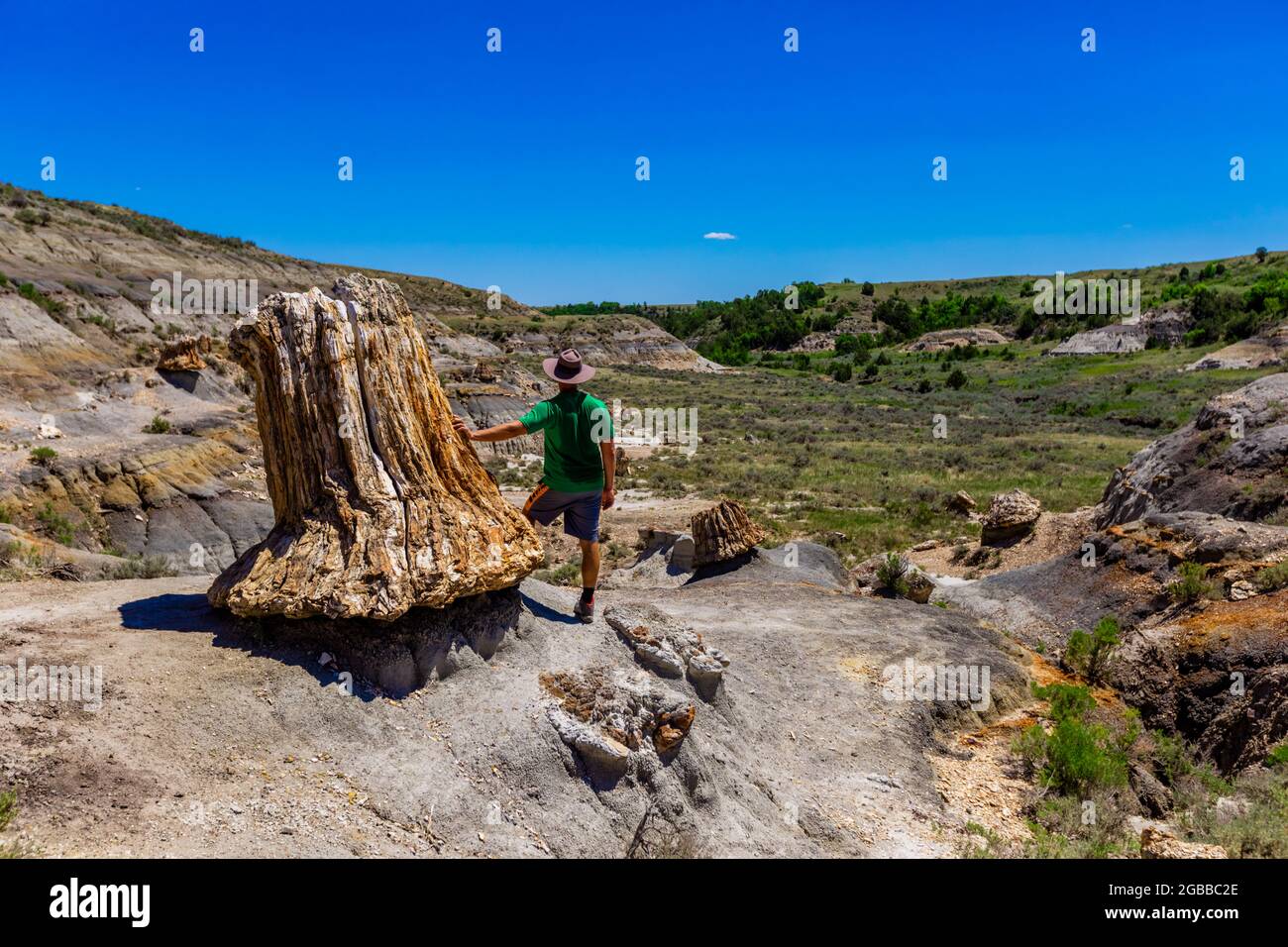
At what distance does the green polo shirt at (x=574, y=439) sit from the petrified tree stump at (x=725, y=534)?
27.4 ft

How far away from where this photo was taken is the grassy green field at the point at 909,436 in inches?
995

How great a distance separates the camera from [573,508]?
749 centimetres

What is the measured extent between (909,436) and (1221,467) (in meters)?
25.8

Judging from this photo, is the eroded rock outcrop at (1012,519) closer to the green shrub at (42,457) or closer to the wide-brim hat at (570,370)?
the wide-brim hat at (570,370)

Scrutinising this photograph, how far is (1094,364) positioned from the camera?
61875mm

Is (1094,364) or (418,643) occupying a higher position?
(1094,364)

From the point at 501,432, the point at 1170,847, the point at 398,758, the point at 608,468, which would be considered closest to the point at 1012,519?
the point at 1170,847

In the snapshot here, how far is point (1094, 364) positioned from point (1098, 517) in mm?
51780

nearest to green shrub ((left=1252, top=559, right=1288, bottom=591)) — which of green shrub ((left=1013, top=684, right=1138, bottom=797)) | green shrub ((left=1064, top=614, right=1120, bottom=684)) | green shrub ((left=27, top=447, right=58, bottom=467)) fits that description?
green shrub ((left=1064, top=614, right=1120, bottom=684))

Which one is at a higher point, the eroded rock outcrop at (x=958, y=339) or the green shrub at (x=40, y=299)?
the eroded rock outcrop at (x=958, y=339)

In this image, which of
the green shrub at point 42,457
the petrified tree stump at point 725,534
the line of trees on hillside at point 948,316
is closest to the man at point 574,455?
the petrified tree stump at point 725,534
